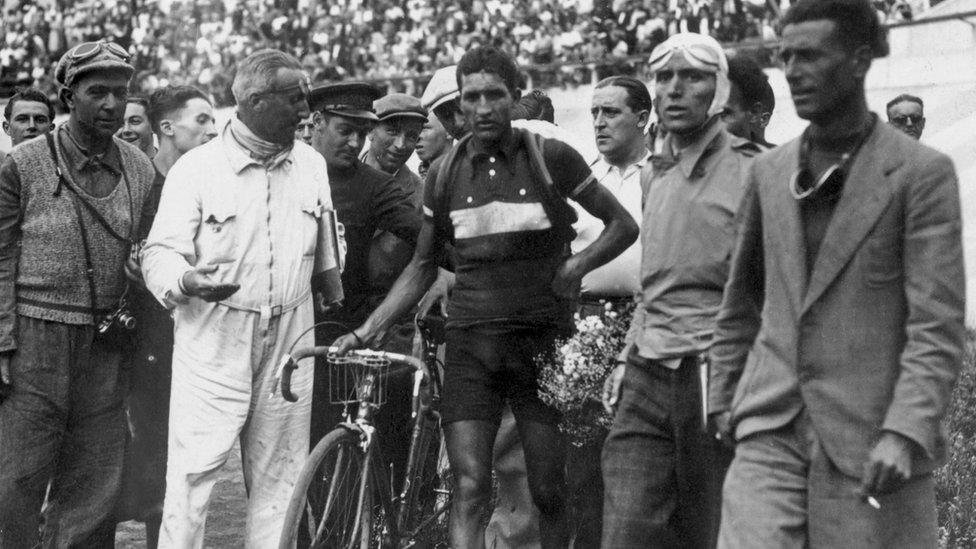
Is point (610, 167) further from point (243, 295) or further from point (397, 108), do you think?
point (243, 295)

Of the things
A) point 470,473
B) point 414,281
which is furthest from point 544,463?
point 414,281

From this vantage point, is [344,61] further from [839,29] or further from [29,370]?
[839,29]

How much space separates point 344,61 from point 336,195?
19854 millimetres

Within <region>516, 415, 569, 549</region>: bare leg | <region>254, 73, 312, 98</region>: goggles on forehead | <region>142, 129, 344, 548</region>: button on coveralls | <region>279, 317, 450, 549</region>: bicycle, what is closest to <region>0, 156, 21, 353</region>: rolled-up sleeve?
<region>142, 129, 344, 548</region>: button on coveralls

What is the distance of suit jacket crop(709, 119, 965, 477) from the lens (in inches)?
139

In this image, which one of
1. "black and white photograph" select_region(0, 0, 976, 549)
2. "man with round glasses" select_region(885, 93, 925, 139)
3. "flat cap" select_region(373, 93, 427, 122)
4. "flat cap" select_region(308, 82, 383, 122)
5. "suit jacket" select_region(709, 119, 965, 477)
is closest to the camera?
"suit jacket" select_region(709, 119, 965, 477)

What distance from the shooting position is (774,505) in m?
3.77

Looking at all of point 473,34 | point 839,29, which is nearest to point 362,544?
point 839,29

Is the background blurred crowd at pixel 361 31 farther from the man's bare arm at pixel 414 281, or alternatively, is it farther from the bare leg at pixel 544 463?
the bare leg at pixel 544 463

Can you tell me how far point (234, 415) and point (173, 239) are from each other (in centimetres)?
71

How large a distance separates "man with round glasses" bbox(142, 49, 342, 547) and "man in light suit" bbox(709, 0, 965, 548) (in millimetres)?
2486

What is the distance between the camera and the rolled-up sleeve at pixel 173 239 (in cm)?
574

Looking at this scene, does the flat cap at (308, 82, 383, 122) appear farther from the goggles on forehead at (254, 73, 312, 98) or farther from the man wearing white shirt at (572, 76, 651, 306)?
the man wearing white shirt at (572, 76, 651, 306)

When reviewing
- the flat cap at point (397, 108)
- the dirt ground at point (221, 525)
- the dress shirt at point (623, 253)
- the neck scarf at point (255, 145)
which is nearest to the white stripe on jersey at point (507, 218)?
the dress shirt at point (623, 253)
